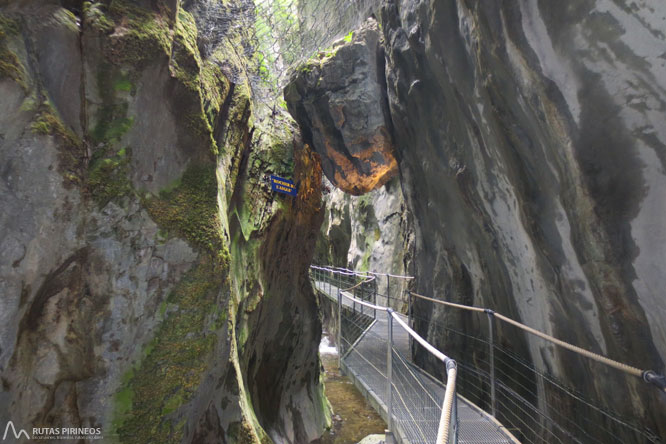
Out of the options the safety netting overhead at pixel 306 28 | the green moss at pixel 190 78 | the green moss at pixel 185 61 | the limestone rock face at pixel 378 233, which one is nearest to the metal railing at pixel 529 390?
the green moss at pixel 190 78

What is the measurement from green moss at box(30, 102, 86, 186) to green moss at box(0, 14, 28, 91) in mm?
206

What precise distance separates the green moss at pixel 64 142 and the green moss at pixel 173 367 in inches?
46.3

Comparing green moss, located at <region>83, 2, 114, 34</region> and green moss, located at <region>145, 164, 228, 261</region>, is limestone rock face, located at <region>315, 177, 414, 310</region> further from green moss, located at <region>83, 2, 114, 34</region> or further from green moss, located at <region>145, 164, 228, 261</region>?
green moss, located at <region>83, 2, 114, 34</region>

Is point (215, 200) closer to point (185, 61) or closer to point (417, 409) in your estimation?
point (185, 61)

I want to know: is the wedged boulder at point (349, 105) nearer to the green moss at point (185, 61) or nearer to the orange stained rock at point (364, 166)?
the orange stained rock at point (364, 166)

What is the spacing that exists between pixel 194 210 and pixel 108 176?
72cm

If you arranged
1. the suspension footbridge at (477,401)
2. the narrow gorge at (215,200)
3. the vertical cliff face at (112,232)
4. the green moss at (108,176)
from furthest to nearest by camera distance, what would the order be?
the green moss at (108,176)
the vertical cliff face at (112,232)
the narrow gorge at (215,200)
the suspension footbridge at (477,401)

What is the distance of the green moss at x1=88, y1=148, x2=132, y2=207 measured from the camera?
9.52 feet

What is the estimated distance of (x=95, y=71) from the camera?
2.95 meters

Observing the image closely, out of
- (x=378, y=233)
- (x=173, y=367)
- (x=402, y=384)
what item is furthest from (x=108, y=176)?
(x=378, y=233)

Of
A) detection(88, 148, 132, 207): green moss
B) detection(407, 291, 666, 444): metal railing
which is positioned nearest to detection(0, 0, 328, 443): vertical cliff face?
detection(88, 148, 132, 207): green moss

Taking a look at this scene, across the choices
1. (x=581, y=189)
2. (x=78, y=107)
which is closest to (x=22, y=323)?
(x=78, y=107)

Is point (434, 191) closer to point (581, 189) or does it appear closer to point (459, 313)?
point (459, 313)

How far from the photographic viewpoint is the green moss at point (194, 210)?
3180mm
